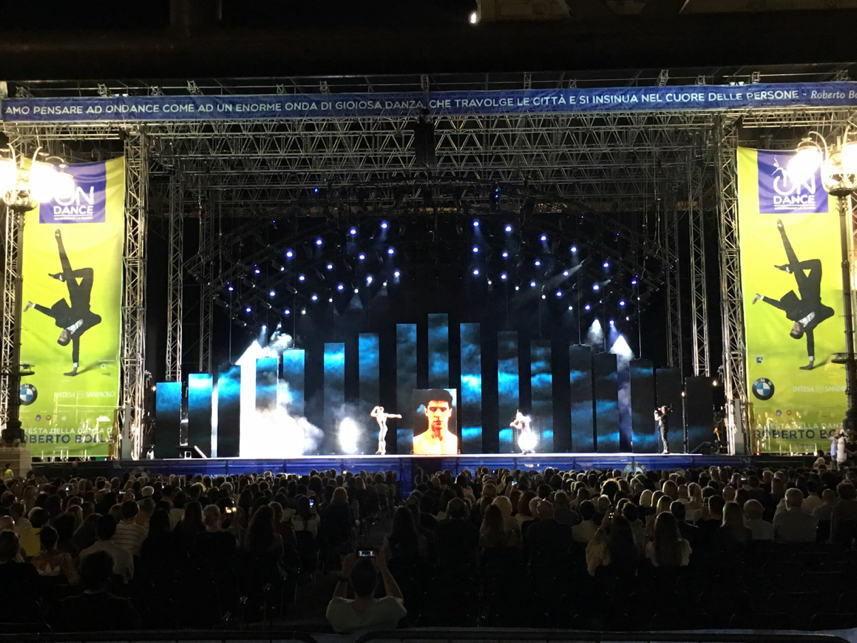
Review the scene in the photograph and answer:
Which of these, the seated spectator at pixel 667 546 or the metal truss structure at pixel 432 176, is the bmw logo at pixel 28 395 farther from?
the seated spectator at pixel 667 546

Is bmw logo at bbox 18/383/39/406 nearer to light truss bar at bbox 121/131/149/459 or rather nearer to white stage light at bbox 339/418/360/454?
light truss bar at bbox 121/131/149/459

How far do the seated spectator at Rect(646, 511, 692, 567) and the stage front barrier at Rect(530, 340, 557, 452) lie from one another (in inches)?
866

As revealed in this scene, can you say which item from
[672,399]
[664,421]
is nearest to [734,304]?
[672,399]

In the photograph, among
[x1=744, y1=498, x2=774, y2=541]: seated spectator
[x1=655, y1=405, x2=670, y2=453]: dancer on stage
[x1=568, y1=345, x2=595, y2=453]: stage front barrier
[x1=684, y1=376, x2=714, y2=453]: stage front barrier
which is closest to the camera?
[x1=744, y1=498, x2=774, y2=541]: seated spectator

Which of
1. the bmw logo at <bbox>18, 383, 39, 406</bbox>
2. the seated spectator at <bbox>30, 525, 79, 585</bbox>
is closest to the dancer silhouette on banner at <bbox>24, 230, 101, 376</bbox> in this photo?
the bmw logo at <bbox>18, 383, 39, 406</bbox>

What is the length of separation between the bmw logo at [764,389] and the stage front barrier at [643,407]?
499 cm

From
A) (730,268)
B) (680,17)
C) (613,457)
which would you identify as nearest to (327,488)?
(680,17)

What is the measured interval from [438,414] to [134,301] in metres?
9.00

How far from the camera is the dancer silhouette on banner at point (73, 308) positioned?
23.1m

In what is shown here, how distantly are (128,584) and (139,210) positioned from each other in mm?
18096

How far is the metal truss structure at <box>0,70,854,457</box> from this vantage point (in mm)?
23344

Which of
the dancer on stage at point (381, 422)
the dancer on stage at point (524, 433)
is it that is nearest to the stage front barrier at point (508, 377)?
the dancer on stage at point (524, 433)

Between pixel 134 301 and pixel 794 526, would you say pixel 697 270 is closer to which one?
pixel 134 301

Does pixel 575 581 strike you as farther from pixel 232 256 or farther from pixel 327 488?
pixel 232 256
